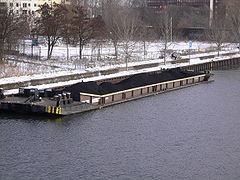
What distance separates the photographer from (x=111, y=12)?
9612 cm

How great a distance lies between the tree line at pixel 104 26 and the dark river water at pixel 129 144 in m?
17.7

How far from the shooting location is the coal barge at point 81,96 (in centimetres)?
3109

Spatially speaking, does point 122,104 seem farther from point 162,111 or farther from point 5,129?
point 5,129

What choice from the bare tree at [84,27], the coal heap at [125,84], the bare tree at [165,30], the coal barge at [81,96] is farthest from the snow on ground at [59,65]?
the coal barge at [81,96]

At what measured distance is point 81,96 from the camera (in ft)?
109

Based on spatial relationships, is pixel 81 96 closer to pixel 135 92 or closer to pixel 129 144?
pixel 135 92

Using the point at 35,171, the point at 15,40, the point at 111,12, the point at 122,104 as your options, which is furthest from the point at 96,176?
the point at 111,12

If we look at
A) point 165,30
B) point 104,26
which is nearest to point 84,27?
point 104,26

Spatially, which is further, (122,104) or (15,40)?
(15,40)

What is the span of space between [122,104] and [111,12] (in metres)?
62.0

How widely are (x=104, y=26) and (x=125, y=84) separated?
22.5 metres

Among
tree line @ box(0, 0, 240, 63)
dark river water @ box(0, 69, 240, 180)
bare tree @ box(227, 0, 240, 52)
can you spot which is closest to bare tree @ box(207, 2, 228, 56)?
tree line @ box(0, 0, 240, 63)

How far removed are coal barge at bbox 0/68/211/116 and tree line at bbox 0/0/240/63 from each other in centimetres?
901

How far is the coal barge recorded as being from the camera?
102 feet
